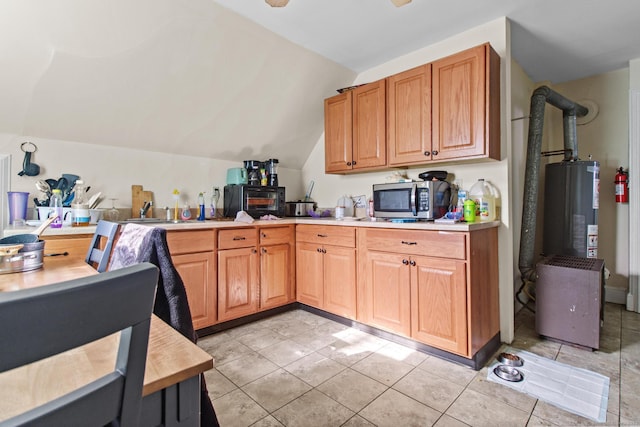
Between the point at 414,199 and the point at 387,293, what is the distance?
74 centimetres

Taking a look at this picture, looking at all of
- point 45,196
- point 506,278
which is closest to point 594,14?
point 506,278

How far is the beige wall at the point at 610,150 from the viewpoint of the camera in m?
3.18

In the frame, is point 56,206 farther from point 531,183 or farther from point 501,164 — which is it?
point 531,183

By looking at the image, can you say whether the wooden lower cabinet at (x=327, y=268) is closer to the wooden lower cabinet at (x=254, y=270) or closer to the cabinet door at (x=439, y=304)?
the wooden lower cabinet at (x=254, y=270)

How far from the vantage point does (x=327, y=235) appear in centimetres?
279

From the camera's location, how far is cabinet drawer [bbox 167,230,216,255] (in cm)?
231

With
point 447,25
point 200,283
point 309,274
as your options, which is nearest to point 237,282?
point 200,283

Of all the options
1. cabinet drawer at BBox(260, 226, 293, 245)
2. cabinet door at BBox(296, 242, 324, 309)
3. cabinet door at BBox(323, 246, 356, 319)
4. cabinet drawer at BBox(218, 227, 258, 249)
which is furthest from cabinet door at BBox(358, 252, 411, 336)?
cabinet drawer at BBox(218, 227, 258, 249)

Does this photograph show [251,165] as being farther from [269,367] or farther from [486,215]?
[486,215]

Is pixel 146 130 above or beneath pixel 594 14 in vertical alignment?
beneath

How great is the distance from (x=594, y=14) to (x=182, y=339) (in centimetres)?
329

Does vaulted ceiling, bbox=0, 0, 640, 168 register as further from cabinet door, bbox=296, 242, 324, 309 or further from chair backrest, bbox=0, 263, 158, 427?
chair backrest, bbox=0, 263, 158, 427

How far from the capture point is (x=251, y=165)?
3.24 metres

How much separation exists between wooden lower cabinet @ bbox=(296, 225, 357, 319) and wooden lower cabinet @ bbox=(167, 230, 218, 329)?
0.85 m
